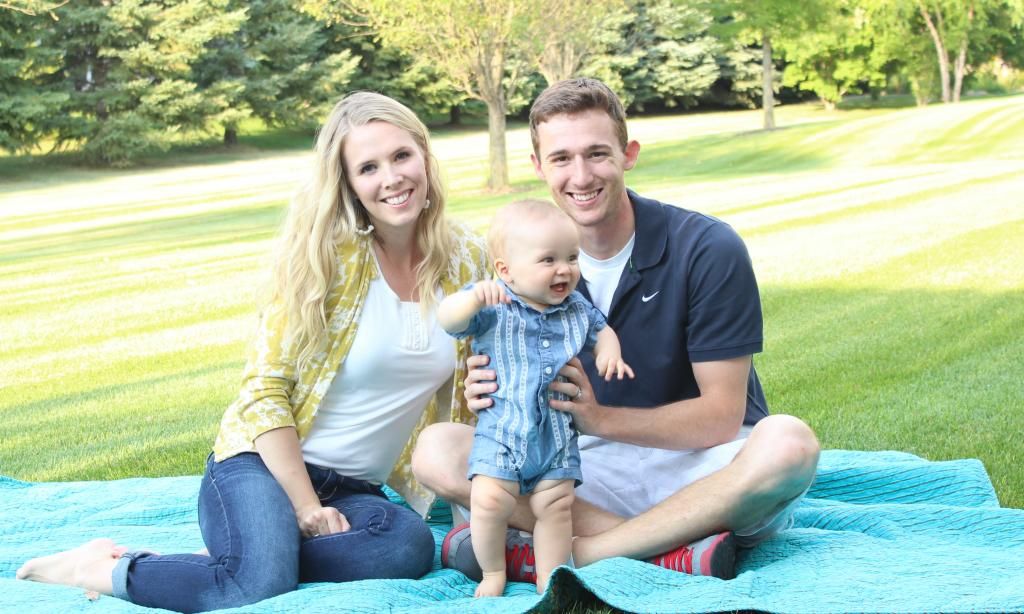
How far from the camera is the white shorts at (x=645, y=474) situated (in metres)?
3.33

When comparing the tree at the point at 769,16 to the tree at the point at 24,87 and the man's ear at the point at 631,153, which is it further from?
the man's ear at the point at 631,153

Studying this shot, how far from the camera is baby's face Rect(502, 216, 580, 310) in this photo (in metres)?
2.93

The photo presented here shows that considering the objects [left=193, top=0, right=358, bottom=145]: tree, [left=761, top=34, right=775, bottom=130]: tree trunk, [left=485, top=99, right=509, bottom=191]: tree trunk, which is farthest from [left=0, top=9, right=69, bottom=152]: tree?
[left=761, top=34, right=775, bottom=130]: tree trunk

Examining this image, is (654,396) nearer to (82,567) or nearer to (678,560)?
(678,560)

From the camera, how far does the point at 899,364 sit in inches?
249

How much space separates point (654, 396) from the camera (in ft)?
11.1

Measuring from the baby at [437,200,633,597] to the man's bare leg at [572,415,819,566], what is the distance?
214 mm

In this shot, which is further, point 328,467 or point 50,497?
point 50,497

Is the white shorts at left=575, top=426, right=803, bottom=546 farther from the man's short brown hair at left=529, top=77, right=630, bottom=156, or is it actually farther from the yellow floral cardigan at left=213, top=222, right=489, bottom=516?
the man's short brown hair at left=529, top=77, right=630, bottom=156

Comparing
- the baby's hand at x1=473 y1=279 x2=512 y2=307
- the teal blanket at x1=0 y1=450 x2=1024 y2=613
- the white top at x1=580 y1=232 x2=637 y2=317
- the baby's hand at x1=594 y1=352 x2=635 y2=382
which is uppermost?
the baby's hand at x1=473 y1=279 x2=512 y2=307

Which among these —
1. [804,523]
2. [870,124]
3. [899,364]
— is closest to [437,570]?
[804,523]

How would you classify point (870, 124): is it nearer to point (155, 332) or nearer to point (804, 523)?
point (155, 332)

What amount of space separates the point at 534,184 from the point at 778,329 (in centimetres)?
1295

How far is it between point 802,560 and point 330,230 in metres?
1.70
